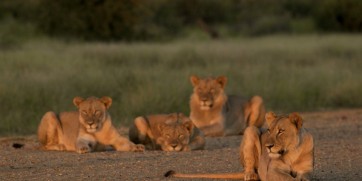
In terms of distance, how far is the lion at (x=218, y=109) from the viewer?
41.9 feet

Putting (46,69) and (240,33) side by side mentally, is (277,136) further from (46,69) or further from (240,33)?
(240,33)

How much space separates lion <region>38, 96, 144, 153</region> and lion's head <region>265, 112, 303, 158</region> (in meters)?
3.55

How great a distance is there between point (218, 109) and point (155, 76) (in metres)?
3.81

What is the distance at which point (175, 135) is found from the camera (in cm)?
1021

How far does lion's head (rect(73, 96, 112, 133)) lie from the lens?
992 cm

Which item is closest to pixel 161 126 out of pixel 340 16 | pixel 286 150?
pixel 286 150

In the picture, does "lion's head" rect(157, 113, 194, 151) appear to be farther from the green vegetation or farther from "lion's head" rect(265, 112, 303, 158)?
"lion's head" rect(265, 112, 303, 158)

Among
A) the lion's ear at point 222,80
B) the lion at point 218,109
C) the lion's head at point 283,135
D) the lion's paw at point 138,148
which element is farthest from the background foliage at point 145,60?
the lion's head at point 283,135

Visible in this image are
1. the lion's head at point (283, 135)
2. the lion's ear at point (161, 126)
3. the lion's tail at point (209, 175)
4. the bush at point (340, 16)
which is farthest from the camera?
the bush at point (340, 16)

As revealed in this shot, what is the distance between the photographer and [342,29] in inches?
1379

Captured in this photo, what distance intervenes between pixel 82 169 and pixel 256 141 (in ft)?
5.96

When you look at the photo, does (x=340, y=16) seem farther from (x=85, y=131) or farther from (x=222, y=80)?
(x=85, y=131)

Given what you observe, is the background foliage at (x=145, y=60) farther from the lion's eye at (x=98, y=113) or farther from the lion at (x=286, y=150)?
the lion at (x=286, y=150)

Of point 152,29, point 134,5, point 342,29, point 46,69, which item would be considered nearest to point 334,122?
point 46,69
